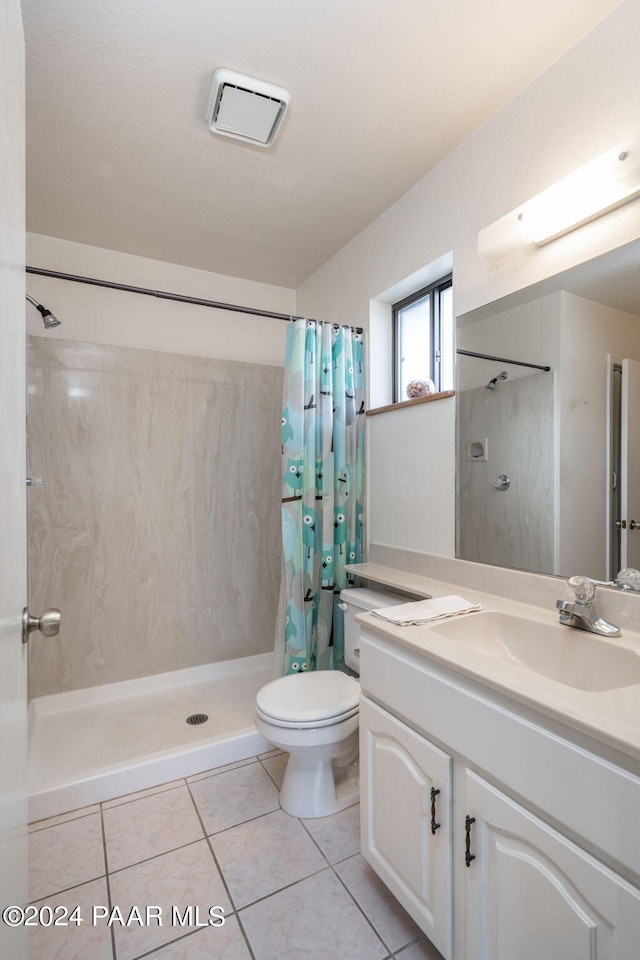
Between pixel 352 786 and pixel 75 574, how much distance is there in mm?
1667

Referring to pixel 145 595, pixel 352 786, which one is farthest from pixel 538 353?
pixel 145 595

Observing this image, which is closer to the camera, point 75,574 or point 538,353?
Result: point 538,353

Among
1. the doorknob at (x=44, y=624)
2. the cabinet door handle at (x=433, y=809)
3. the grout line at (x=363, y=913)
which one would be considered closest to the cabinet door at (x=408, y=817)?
the cabinet door handle at (x=433, y=809)

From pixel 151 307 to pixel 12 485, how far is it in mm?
2102

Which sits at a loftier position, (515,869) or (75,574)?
(75,574)

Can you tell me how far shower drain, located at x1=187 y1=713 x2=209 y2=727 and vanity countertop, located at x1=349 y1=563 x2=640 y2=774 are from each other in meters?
1.37

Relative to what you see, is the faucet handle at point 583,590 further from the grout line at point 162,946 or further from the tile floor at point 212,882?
the grout line at point 162,946

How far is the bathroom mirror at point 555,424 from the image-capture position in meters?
1.15

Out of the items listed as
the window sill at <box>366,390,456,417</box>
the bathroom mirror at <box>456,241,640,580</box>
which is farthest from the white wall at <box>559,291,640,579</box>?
the window sill at <box>366,390,456,417</box>

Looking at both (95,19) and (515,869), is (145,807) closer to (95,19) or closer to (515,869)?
(515,869)

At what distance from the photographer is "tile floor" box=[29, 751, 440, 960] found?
3.72 feet

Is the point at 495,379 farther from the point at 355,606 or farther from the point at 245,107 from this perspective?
the point at 245,107

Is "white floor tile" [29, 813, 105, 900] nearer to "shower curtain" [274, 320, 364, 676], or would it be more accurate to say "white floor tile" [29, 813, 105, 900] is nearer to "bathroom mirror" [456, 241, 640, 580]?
"shower curtain" [274, 320, 364, 676]

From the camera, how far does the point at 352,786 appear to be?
171 centimetres
